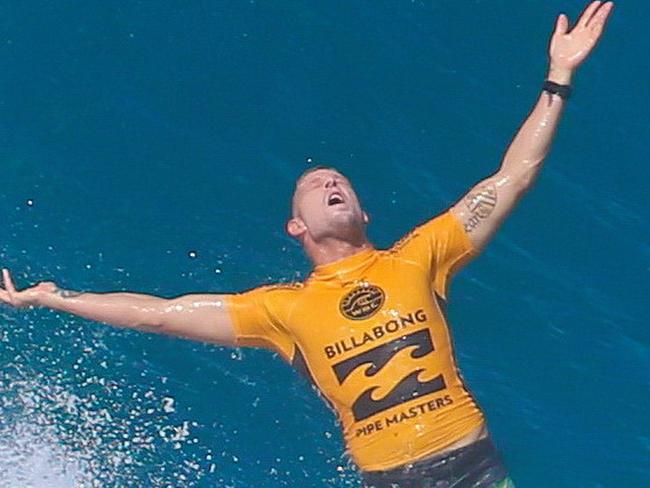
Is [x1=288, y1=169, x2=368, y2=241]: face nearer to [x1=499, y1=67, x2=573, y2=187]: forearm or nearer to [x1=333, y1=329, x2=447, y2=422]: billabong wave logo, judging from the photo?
[x1=333, y1=329, x2=447, y2=422]: billabong wave logo

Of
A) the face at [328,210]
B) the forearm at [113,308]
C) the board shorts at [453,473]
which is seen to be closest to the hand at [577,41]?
the face at [328,210]

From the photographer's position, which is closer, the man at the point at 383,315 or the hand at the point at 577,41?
the man at the point at 383,315

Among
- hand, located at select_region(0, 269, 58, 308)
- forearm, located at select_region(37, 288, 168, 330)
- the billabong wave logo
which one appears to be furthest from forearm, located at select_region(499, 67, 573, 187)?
hand, located at select_region(0, 269, 58, 308)

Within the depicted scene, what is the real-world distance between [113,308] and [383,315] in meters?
0.94

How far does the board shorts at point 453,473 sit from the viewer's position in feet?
17.8

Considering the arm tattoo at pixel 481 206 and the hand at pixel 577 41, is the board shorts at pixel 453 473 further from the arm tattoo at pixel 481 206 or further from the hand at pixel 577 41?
the hand at pixel 577 41

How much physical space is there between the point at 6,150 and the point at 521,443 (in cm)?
289

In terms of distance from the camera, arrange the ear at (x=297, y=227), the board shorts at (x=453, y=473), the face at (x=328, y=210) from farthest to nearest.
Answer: the ear at (x=297, y=227)
the face at (x=328, y=210)
the board shorts at (x=453, y=473)

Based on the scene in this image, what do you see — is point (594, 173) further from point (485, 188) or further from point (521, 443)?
point (485, 188)

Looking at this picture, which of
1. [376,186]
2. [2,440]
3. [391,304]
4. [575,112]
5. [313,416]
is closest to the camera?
[391,304]

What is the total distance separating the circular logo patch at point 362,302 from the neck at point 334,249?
6.2 inches

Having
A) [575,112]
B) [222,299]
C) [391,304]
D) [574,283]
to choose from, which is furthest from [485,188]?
[575,112]

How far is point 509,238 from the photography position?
8.63 meters

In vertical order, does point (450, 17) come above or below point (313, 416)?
above
